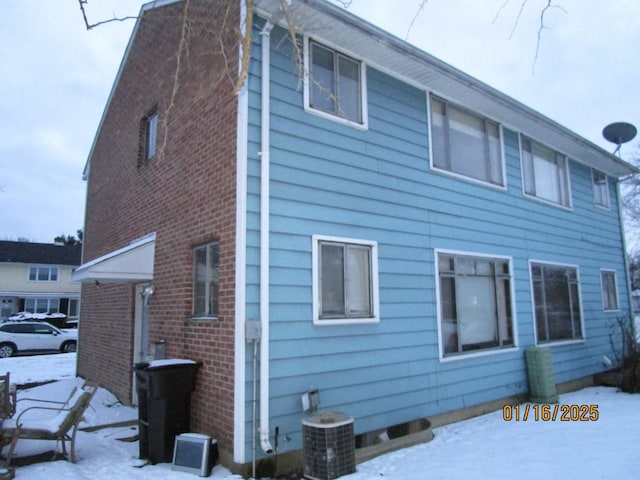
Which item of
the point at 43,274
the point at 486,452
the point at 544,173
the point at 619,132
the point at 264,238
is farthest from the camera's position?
the point at 43,274

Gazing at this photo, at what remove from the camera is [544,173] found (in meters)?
10.9

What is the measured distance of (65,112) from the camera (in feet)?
59.4

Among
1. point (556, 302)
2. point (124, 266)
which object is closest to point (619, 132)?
point (556, 302)

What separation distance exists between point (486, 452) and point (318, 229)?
11.3 feet

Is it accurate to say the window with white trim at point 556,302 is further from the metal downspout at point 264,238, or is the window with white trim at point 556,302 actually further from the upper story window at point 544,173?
the metal downspout at point 264,238

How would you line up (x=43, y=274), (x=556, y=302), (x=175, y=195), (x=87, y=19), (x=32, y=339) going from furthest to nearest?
(x=43, y=274) → (x=32, y=339) → (x=556, y=302) → (x=175, y=195) → (x=87, y=19)

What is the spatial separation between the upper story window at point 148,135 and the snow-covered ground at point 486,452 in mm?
4623

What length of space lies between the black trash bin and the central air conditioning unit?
64.5 inches

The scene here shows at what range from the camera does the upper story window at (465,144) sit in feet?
27.1

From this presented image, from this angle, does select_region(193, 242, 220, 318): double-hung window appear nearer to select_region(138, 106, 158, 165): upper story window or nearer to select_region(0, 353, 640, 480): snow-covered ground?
select_region(0, 353, 640, 480): snow-covered ground

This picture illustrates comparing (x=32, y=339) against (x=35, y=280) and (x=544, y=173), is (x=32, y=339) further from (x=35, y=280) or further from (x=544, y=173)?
(x=544, y=173)

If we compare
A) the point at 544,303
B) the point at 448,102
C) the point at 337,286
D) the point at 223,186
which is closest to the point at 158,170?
the point at 223,186

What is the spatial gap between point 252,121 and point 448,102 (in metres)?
4.44
